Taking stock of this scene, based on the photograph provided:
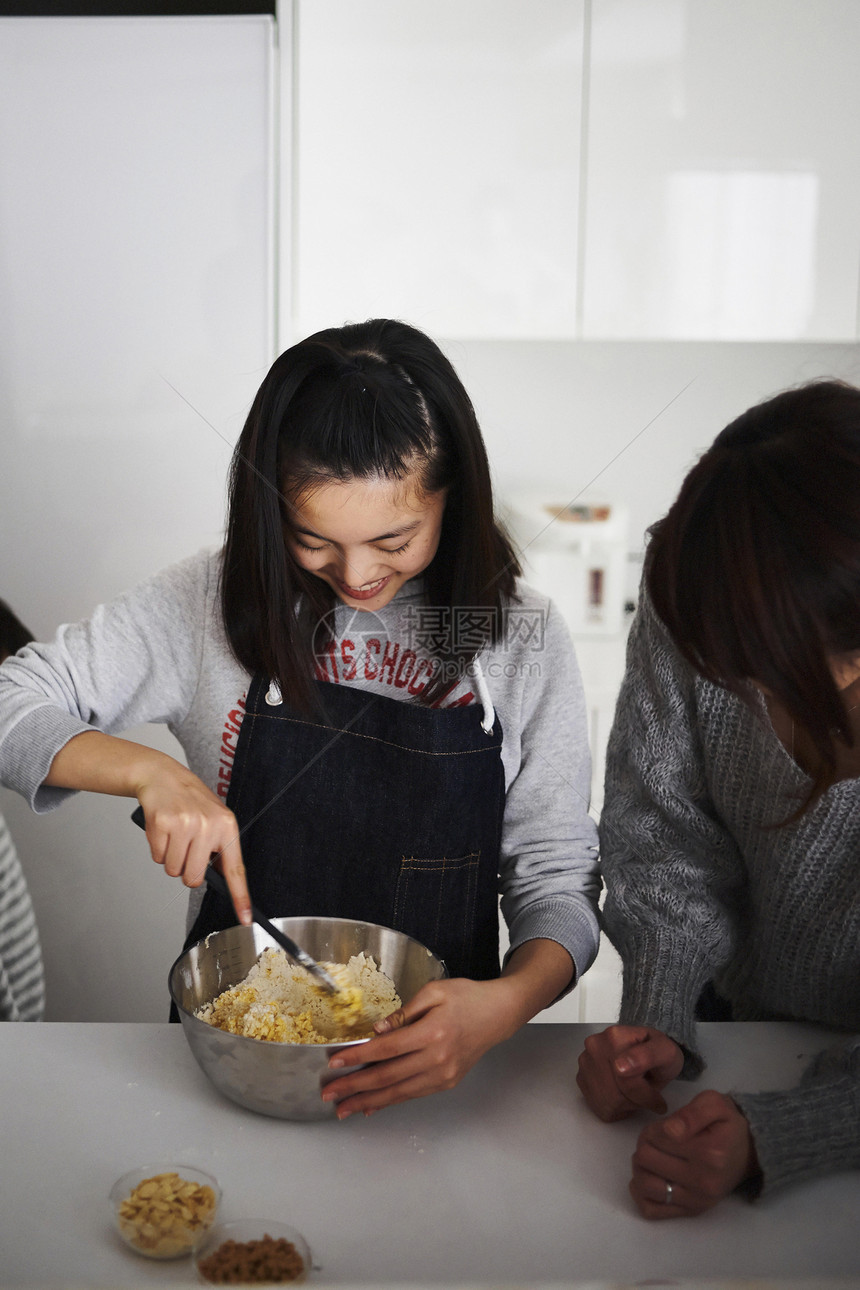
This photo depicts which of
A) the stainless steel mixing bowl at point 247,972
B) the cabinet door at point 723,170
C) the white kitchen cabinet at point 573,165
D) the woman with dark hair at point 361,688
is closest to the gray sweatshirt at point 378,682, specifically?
the woman with dark hair at point 361,688

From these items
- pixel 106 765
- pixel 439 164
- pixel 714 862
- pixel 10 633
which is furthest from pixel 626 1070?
pixel 439 164

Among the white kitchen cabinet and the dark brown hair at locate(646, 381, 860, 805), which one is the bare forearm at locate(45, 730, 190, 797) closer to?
the dark brown hair at locate(646, 381, 860, 805)

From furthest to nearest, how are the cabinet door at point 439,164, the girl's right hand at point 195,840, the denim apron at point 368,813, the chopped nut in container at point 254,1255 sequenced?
the cabinet door at point 439,164, the denim apron at point 368,813, the girl's right hand at point 195,840, the chopped nut in container at point 254,1255

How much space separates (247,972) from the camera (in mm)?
806

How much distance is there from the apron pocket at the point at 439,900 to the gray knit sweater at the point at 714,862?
135 millimetres

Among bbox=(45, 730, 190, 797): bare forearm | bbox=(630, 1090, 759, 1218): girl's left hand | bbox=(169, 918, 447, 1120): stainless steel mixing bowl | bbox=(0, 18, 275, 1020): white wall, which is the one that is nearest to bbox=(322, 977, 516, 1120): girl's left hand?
bbox=(169, 918, 447, 1120): stainless steel mixing bowl

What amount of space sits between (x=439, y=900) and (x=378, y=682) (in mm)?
207

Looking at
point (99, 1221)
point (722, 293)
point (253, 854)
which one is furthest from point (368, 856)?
point (722, 293)

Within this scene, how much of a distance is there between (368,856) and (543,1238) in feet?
1.31

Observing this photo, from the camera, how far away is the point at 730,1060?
0.76 meters

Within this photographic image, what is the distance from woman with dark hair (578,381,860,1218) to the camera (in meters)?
0.56

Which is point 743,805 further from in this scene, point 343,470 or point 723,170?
point 723,170

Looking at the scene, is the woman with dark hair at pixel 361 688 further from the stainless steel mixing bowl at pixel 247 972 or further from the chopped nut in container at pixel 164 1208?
the chopped nut in container at pixel 164 1208

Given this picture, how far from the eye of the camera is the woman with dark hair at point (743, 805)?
56 centimetres
